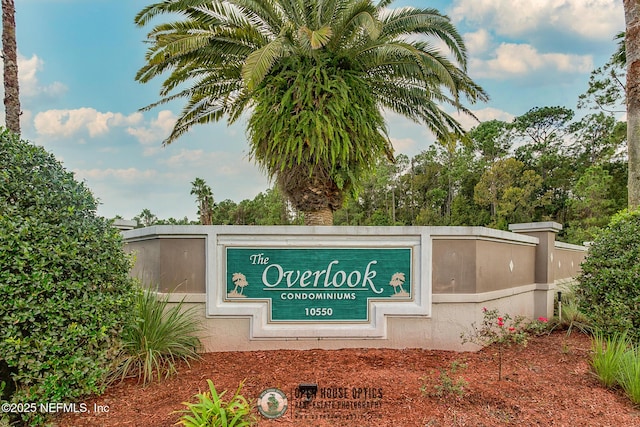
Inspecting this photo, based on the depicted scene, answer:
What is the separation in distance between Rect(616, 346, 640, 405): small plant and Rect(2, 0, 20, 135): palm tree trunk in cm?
1152

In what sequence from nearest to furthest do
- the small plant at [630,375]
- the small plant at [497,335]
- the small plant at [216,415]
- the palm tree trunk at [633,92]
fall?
the small plant at [216,415], the small plant at [630,375], the small plant at [497,335], the palm tree trunk at [633,92]

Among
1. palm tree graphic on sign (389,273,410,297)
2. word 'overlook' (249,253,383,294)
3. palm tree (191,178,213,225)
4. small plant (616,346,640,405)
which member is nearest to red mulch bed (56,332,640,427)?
small plant (616,346,640,405)

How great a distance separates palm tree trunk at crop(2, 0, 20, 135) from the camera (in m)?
9.10

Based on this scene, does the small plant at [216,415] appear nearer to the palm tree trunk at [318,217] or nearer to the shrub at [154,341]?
the shrub at [154,341]

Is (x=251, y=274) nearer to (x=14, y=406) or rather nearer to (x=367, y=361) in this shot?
(x=367, y=361)

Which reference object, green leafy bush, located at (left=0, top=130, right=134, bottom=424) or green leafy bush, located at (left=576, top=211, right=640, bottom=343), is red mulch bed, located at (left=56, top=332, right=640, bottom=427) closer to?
green leafy bush, located at (left=0, top=130, right=134, bottom=424)

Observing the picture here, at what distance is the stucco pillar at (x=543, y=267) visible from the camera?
7.87 metres

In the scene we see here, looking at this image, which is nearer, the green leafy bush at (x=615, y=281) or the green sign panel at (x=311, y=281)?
the green sign panel at (x=311, y=281)

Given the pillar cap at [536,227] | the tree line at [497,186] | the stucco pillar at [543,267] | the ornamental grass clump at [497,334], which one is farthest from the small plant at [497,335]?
the tree line at [497,186]

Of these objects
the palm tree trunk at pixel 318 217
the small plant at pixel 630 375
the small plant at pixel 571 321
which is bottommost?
the small plant at pixel 571 321

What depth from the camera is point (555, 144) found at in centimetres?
3425

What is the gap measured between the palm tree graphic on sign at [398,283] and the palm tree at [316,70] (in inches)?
134

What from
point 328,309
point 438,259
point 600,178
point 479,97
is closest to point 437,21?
point 479,97

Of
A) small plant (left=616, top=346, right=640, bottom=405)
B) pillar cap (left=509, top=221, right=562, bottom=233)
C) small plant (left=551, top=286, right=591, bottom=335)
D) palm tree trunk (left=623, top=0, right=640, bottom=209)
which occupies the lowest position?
small plant (left=551, top=286, right=591, bottom=335)
